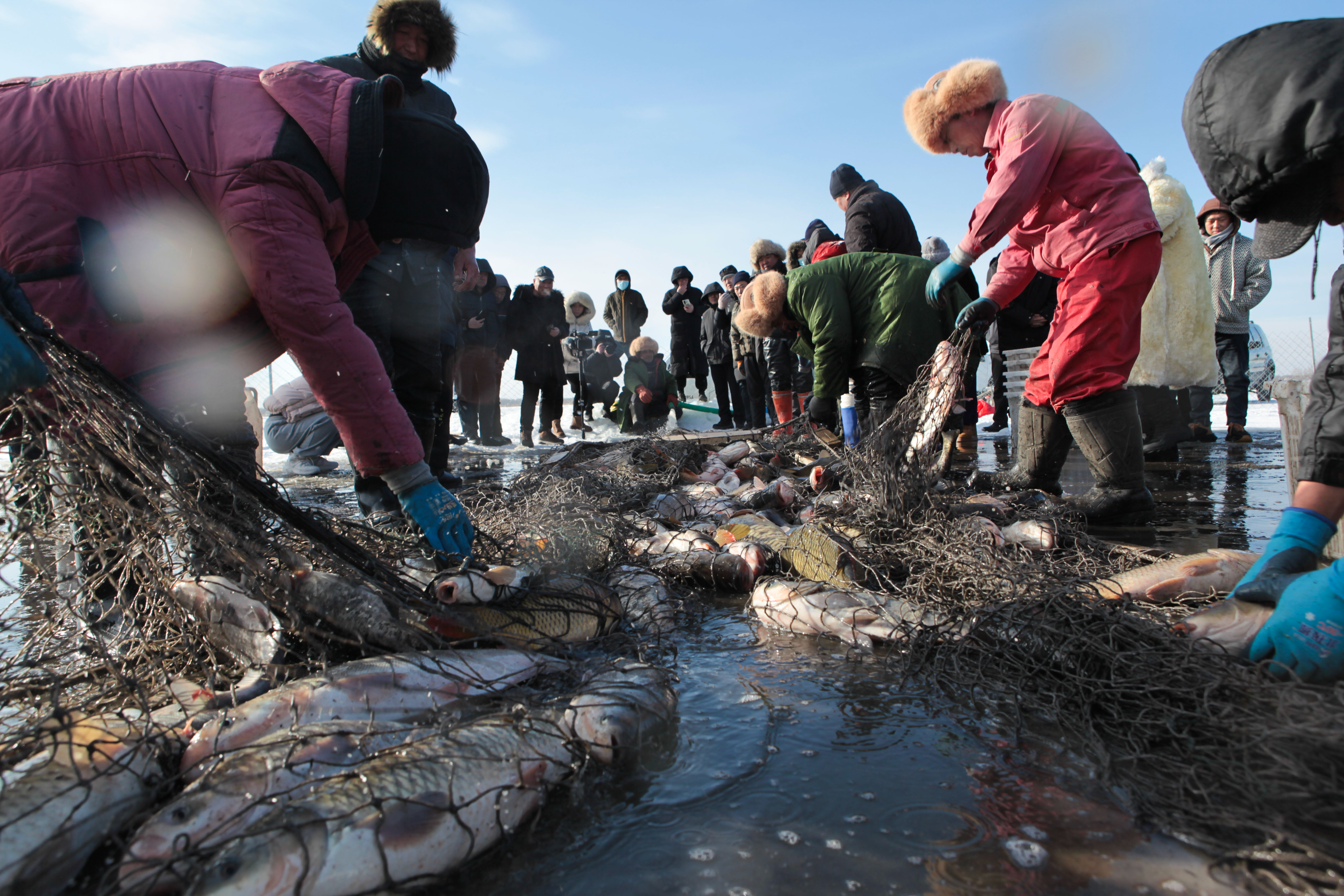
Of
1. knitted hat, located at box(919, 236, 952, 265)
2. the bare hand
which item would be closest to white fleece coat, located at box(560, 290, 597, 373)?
knitted hat, located at box(919, 236, 952, 265)

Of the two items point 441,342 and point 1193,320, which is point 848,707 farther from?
point 1193,320

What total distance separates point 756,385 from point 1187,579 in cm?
881

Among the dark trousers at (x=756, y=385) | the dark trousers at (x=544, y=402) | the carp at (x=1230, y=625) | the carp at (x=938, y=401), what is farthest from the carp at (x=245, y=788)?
the dark trousers at (x=544, y=402)

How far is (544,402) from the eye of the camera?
40.7ft

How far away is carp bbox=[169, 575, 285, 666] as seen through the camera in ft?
6.56

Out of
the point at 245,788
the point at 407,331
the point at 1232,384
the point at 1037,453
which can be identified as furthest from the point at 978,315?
the point at 1232,384

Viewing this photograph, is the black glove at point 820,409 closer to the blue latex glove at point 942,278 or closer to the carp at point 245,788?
the blue latex glove at point 942,278

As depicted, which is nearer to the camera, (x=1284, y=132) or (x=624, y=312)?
(x=1284, y=132)

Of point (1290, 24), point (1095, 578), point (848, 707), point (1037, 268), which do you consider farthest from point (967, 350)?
point (848, 707)

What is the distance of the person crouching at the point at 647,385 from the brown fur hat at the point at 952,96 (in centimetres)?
860

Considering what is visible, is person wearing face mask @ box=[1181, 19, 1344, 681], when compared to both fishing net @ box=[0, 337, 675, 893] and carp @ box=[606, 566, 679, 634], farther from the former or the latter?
carp @ box=[606, 566, 679, 634]

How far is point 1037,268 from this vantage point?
14.0 ft

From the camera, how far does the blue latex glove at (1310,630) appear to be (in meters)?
1.61

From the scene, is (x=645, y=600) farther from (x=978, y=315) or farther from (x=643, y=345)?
(x=643, y=345)
